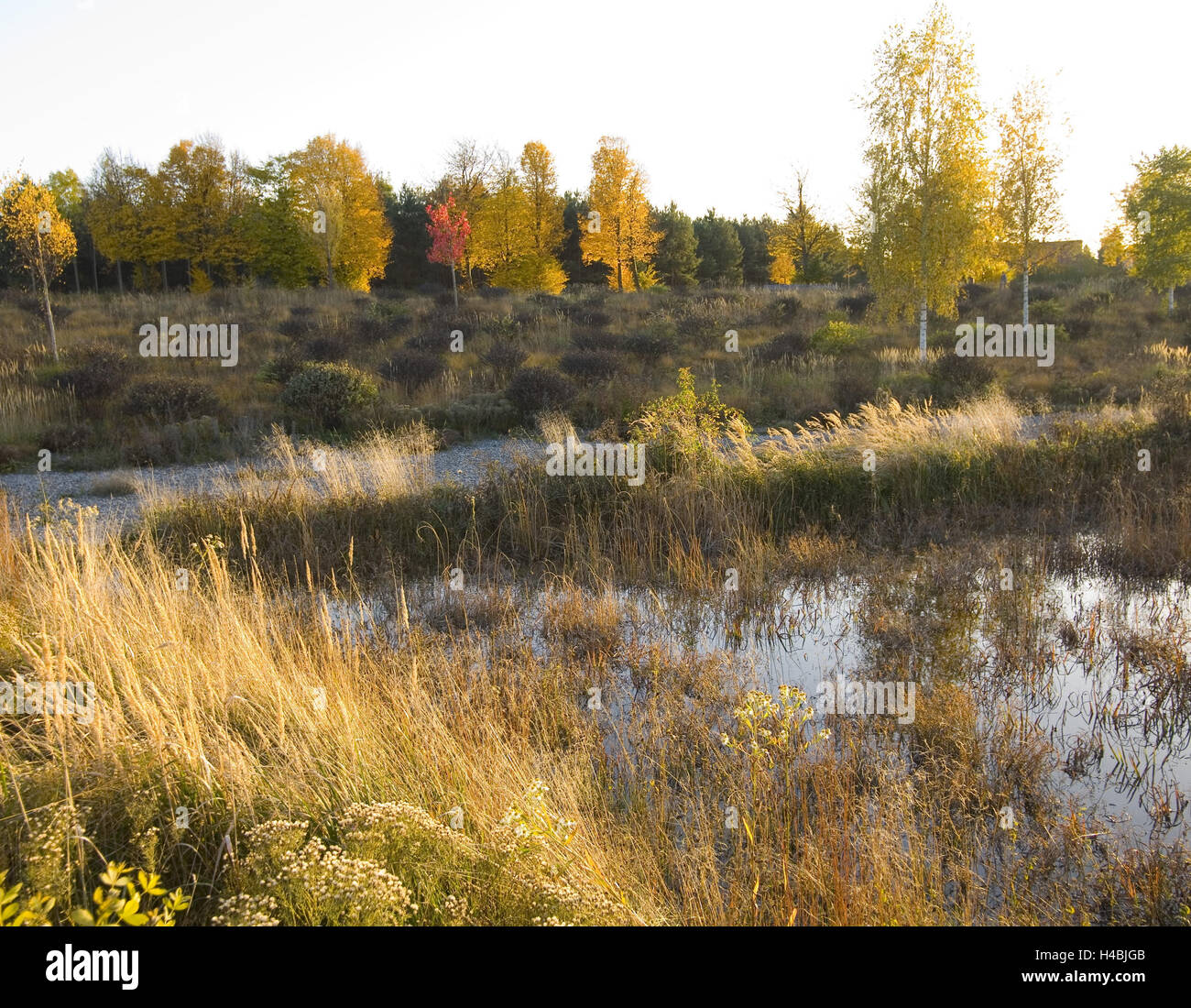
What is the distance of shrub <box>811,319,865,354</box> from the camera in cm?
1819

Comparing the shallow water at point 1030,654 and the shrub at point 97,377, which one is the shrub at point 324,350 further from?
the shallow water at point 1030,654

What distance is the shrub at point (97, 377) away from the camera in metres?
13.3

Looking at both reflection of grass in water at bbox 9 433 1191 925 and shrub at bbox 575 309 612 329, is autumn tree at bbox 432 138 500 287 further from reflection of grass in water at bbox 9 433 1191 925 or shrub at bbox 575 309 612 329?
reflection of grass in water at bbox 9 433 1191 925

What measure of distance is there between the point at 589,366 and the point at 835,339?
646cm

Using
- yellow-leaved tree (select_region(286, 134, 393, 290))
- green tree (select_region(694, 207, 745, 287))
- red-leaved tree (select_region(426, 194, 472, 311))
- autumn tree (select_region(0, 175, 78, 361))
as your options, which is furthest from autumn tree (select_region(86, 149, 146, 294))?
green tree (select_region(694, 207, 745, 287))

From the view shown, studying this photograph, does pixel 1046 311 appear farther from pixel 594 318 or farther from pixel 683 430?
pixel 683 430

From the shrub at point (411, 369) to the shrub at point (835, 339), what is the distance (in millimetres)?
8867

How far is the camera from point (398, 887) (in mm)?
2240

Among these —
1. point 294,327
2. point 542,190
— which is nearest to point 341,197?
point 542,190

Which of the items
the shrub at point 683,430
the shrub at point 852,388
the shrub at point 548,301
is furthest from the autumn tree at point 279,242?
the shrub at point 683,430

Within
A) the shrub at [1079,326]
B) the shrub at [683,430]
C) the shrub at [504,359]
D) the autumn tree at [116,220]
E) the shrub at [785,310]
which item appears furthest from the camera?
the autumn tree at [116,220]

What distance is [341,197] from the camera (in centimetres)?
3067
